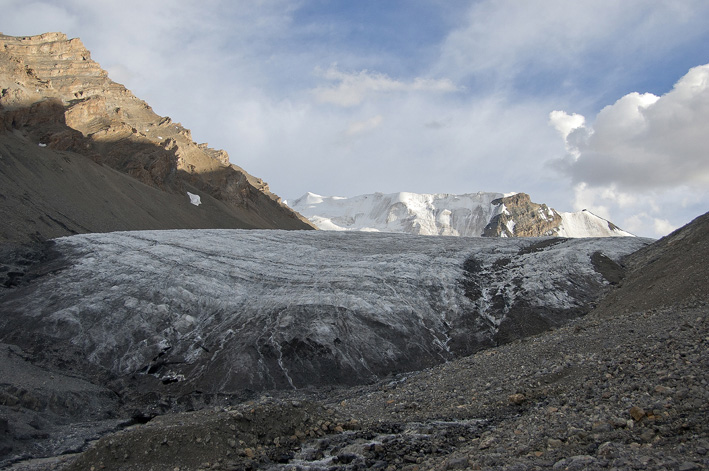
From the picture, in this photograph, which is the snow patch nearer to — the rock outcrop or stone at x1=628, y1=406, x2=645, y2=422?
stone at x1=628, y1=406, x2=645, y2=422

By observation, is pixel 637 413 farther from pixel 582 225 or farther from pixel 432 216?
pixel 432 216

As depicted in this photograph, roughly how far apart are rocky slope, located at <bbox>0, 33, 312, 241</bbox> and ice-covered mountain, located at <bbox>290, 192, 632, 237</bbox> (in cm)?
7208

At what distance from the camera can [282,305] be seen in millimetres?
24359

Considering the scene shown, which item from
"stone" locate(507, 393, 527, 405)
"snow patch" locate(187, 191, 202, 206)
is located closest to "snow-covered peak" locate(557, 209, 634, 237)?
"snow patch" locate(187, 191, 202, 206)

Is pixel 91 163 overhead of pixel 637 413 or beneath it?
overhead

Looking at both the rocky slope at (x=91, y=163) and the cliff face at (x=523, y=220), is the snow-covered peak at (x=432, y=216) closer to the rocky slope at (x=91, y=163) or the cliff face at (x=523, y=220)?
the cliff face at (x=523, y=220)

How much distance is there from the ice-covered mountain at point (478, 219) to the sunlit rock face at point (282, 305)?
456 ft

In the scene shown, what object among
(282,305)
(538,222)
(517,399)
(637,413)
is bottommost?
(517,399)

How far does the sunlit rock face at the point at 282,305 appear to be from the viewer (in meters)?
21.2

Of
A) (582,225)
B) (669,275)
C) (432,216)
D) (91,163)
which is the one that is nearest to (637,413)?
(669,275)

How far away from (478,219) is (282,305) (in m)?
165

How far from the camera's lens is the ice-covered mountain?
168000 mm

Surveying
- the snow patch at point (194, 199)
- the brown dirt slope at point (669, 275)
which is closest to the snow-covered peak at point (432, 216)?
the snow patch at point (194, 199)

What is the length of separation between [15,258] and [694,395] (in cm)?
3181
